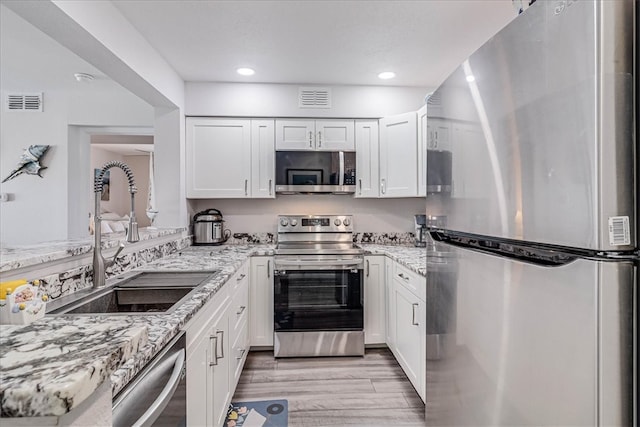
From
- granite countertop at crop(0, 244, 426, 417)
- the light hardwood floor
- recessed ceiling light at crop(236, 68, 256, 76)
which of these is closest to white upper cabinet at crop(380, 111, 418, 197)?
recessed ceiling light at crop(236, 68, 256, 76)

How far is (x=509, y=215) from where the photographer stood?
2.97ft

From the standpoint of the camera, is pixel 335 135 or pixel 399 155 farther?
pixel 335 135

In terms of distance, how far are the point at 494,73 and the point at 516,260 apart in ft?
1.78

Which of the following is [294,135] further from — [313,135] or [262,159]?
[262,159]

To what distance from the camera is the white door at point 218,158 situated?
3.07 m

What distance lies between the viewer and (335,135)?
10.3ft

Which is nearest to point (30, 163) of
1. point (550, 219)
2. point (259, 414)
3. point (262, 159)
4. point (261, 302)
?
point (262, 159)

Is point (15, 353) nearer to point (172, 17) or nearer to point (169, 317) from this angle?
point (169, 317)

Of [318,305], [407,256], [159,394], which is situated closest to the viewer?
[159,394]

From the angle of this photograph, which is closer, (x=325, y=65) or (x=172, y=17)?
(x=172, y=17)

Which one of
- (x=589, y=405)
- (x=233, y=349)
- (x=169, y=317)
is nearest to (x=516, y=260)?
(x=589, y=405)

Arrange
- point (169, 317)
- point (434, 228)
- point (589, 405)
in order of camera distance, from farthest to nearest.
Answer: point (434, 228), point (169, 317), point (589, 405)

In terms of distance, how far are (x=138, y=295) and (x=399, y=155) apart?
235 centimetres

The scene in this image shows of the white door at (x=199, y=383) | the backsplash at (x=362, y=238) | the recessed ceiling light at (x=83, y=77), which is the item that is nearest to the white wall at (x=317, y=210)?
the backsplash at (x=362, y=238)
